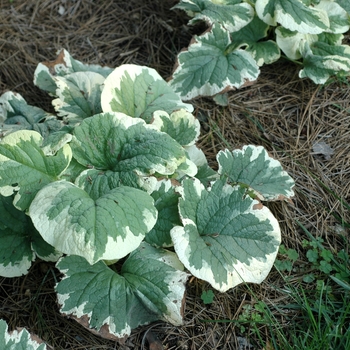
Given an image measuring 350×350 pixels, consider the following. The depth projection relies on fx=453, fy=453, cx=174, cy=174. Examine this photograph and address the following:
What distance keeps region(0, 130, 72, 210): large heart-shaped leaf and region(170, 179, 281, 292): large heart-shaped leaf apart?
1.57 feet

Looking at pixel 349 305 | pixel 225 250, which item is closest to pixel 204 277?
pixel 225 250

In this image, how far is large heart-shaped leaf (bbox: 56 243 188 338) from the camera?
1584 millimetres

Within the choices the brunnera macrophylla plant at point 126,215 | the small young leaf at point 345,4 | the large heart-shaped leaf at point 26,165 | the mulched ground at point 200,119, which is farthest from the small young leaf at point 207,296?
the small young leaf at point 345,4

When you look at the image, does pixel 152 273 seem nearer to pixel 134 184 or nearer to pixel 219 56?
pixel 134 184

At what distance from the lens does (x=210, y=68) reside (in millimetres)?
2250

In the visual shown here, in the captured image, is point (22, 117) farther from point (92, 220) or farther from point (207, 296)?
point (207, 296)

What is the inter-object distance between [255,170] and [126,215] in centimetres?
72

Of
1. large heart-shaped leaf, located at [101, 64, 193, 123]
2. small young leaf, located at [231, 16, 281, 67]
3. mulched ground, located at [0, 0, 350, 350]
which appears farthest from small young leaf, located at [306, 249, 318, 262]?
small young leaf, located at [231, 16, 281, 67]

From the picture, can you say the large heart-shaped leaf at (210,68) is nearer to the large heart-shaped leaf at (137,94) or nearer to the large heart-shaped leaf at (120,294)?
the large heart-shaped leaf at (137,94)

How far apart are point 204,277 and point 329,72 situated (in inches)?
50.1

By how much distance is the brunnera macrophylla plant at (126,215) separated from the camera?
1485 mm

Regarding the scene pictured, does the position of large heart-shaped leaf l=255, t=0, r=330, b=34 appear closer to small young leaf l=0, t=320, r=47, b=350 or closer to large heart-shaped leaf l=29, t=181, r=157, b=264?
large heart-shaped leaf l=29, t=181, r=157, b=264

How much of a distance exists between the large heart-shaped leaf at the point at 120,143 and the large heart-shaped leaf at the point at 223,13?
0.88 metres

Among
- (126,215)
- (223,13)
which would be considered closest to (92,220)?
Answer: (126,215)
